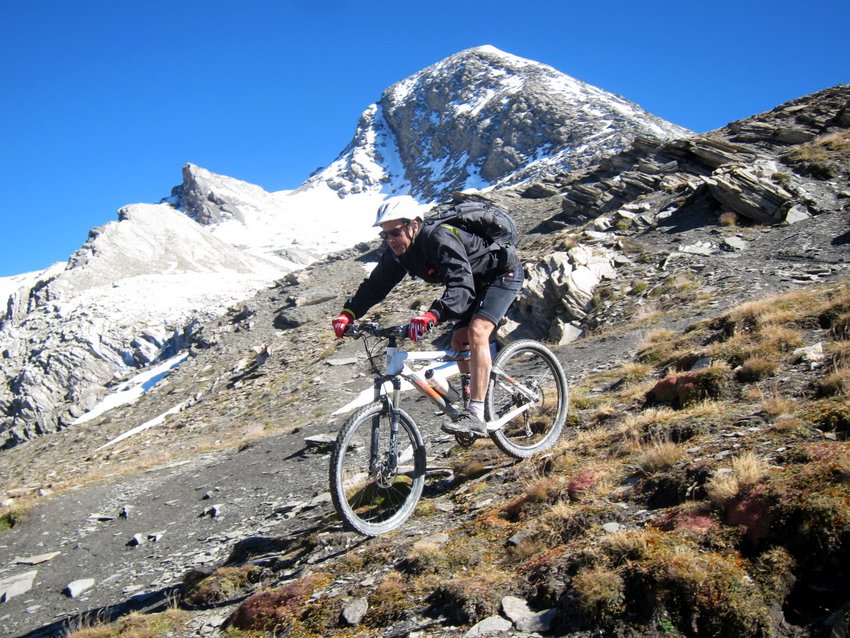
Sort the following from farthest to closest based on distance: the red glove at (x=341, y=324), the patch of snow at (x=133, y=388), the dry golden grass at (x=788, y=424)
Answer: the patch of snow at (x=133, y=388), the red glove at (x=341, y=324), the dry golden grass at (x=788, y=424)

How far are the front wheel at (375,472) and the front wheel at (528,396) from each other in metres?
1.14

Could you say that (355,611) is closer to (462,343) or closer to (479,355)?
(479,355)

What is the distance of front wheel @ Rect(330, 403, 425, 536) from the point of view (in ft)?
17.1

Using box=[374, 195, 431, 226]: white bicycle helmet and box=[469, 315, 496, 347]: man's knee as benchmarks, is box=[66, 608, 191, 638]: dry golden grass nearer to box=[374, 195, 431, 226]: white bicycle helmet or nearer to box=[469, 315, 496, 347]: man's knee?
box=[469, 315, 496, 347]: man's knee

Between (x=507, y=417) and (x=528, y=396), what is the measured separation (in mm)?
725

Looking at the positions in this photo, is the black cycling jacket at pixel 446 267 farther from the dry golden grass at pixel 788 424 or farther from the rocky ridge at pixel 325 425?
the dry golden grass at pixel 788 424

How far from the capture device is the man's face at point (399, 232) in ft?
18.7

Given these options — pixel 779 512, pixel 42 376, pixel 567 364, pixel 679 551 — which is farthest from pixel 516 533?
pixel 42 376

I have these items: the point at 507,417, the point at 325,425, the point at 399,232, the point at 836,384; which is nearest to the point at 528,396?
the point at 507,417

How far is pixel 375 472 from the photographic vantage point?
18.0ft

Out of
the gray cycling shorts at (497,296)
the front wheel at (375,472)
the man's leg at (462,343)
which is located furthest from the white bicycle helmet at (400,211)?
the front wheel at (375,472)

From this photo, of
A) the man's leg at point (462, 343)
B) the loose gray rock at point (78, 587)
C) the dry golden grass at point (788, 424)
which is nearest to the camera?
the dry golden grass at point (788, 424)

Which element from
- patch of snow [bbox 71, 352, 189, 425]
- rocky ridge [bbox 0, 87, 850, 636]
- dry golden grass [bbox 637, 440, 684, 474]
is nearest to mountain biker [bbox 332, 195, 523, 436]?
rocky ridge [bbox 0, 87, 850, 636]

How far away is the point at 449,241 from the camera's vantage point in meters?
5.59
